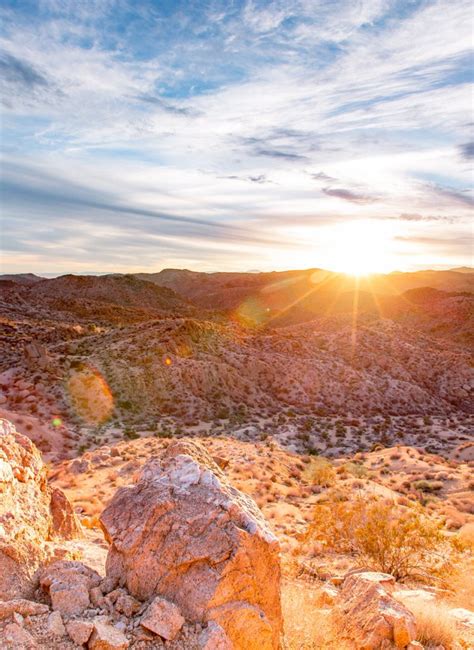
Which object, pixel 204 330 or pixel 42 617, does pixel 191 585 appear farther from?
pixel 204 330

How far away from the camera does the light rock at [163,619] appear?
395 centimetres

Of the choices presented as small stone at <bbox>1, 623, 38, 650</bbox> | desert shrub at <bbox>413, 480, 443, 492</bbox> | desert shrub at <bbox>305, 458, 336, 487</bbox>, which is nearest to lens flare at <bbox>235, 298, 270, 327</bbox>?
desert shrub at <bbox>305, 458, 336, 487</bbox>

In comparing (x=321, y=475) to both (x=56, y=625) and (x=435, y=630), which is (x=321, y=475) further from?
(x=56, y=625)

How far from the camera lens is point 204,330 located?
34500 mm

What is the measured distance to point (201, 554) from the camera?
441 cm

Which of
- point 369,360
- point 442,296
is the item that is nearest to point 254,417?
point 369,360

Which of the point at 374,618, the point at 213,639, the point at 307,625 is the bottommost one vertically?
the point at 307,625

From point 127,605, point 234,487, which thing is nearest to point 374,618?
point 234,487

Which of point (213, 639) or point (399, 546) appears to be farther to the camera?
point (399, 546)

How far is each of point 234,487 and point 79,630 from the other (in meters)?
2.20

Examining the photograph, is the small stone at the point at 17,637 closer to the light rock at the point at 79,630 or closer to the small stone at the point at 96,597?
the light rock at the point at 79,630

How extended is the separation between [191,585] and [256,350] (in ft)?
99.0

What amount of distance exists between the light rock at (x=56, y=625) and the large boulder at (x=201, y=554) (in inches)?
30.4

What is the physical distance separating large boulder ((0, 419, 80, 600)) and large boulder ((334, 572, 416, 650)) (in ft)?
12.5
